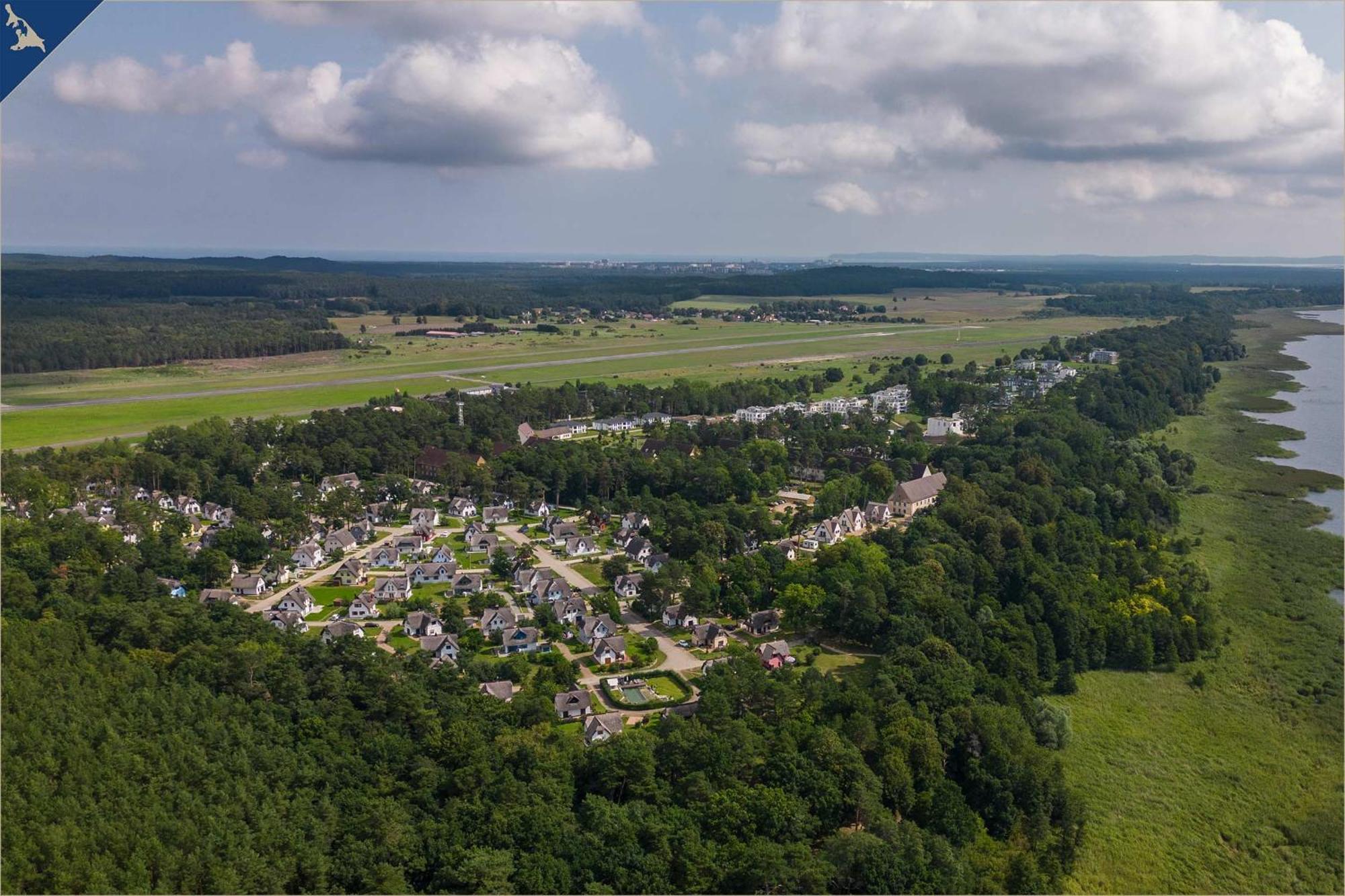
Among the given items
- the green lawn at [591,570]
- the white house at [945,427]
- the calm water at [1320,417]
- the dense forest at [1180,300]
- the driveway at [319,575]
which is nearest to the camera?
the driveway at [319,575]

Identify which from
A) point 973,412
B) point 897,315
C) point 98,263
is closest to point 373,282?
point 98,263

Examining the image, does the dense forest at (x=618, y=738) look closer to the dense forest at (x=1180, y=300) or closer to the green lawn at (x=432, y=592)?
the green lawn at (x=432, y=592)

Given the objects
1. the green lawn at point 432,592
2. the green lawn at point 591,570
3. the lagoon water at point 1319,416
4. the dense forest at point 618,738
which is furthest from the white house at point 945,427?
the green lawn at point 432,592

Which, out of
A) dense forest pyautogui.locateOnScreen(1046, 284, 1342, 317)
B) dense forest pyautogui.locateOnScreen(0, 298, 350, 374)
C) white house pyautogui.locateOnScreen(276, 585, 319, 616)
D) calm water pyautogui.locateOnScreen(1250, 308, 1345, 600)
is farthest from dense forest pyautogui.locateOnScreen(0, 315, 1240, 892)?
dense forest pyautogui.locateOnScreen(1046, 284, 1342, 317)

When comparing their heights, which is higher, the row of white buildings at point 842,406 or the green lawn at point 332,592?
the row of white buildings at point 842,406

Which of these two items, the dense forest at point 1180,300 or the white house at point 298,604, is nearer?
the white house at point 298,604

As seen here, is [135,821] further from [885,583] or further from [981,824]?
[885,583]

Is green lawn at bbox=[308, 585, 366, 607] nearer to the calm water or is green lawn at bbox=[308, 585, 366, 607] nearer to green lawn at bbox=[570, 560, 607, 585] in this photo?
green lawn at bbox=[570, 560, 607, 585]
